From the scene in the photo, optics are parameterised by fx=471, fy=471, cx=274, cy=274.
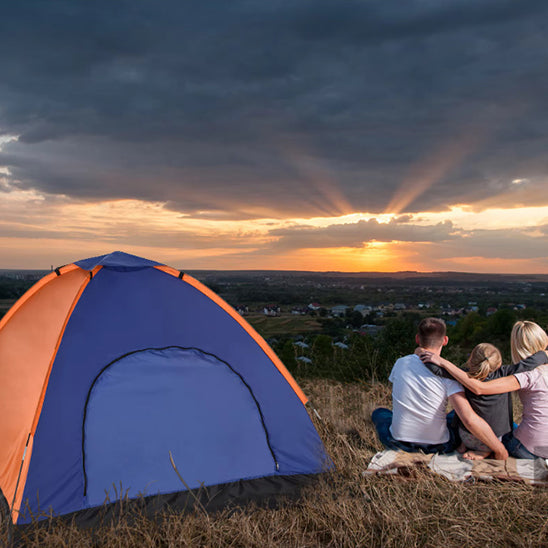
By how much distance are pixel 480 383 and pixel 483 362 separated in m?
0.24

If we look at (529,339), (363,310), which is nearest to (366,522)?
(529,339)

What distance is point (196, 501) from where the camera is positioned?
423 centimetres

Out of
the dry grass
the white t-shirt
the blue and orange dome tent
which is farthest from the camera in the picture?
the white t-shirt

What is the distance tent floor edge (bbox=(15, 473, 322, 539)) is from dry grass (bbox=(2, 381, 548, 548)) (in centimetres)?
12

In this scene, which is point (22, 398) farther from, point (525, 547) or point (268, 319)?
point (268, 319)

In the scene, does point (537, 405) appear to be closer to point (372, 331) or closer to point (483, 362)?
point (483, 362)

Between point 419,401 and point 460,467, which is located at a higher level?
point 419,401

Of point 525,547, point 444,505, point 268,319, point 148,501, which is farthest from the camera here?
point 268,319

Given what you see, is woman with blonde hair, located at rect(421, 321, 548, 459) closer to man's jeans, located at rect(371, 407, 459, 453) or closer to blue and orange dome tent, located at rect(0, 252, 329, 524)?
man's jeans, located at rect(371, 407, 459, 453)

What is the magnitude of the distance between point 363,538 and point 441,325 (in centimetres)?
197

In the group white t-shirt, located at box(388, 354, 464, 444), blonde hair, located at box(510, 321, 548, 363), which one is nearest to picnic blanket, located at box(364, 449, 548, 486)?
white t-shirt, located at box(388, 354, 464, 444)

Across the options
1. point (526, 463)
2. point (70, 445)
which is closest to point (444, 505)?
point (526, 463)

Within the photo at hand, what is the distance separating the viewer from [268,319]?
1127 inches

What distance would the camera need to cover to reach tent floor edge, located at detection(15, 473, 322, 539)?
390 cm
